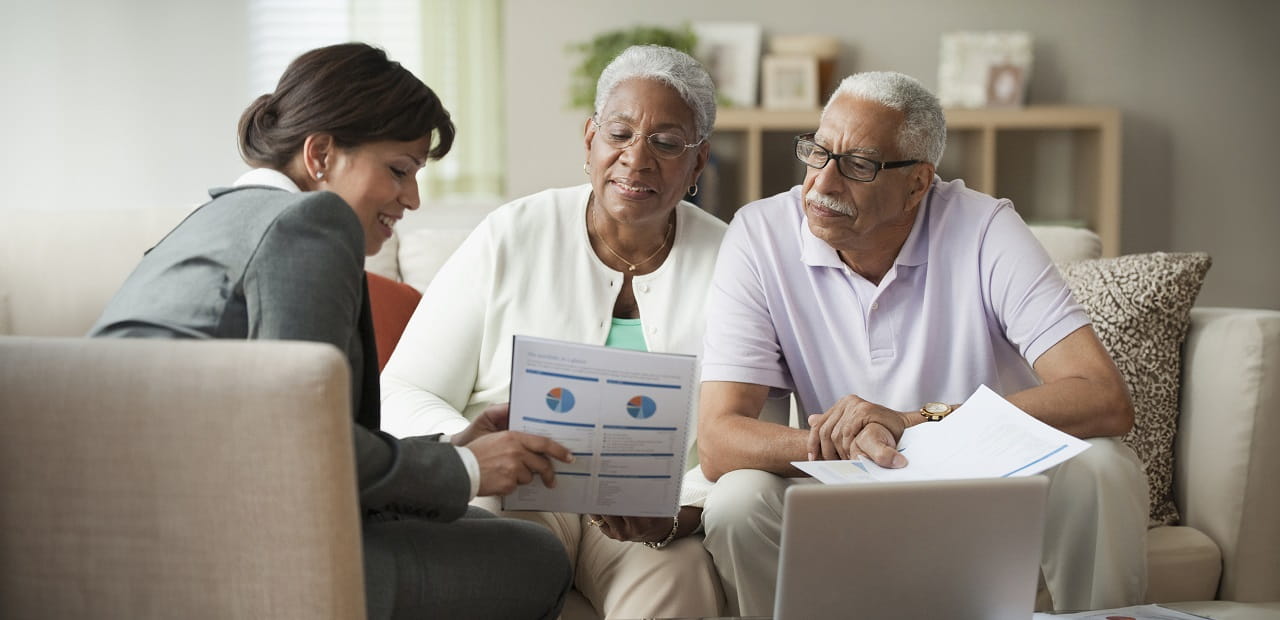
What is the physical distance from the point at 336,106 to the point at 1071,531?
1.20 metres

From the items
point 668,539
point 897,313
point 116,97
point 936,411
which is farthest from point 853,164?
point 116,97

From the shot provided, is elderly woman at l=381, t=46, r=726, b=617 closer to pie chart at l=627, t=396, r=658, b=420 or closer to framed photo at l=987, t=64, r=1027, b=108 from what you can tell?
pie chart at l=627, t=396, r=658, b=420

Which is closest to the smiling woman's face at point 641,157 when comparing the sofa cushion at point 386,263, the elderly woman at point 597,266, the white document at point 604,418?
the elderly woman at point 597,266

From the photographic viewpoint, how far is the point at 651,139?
76.1 inches

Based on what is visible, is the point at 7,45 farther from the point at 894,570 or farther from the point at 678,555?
the point at 894,570

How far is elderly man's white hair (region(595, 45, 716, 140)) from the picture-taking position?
6.37ft

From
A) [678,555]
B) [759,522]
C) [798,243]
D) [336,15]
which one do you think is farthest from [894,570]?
[336,15]

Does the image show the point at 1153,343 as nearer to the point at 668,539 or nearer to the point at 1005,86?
the point at 668,539

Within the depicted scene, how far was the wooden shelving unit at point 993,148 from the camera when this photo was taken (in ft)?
12.7

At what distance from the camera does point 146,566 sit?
40.9 inches

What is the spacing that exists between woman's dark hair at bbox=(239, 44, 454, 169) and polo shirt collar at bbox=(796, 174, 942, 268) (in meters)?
0.73

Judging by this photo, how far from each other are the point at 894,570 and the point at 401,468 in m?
0.55

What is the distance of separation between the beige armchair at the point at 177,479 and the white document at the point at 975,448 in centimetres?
67

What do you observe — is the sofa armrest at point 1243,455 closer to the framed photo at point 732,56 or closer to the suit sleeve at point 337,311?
the suit sleeve at point 337,311
